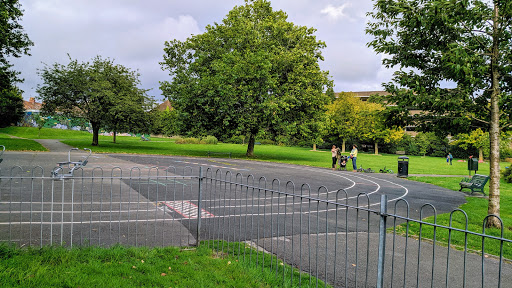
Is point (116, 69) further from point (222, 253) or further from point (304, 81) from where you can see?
point (222, 253)

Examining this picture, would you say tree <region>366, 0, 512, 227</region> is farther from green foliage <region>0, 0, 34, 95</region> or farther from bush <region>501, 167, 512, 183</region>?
green foliage <region>0, 0, 34, 95</region>

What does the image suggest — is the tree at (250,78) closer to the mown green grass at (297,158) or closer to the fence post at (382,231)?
the mown green grass at (297,158)

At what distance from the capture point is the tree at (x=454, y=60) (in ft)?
26.7

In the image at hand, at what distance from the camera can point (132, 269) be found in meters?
4.85

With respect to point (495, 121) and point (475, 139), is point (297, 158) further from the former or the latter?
point (495, 121)

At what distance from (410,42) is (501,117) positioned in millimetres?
3072

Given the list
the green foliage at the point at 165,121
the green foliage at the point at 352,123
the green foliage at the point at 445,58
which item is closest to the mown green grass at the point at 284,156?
the green foliage at the point at 165,121

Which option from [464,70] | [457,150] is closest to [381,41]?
[464,70]

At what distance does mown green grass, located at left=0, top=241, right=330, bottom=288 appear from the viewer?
4379 millimetres

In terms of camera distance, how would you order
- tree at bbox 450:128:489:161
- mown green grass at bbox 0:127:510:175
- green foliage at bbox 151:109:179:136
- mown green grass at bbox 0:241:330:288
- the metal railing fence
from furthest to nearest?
1. tree at bbox 450:128:489:161
2. green foliage at bbox 151:109:179:136
3. mown green grass at bbox 0:127:510:175
4. the metal railing fence
5. mown green grass at bbox 0:241:330:288

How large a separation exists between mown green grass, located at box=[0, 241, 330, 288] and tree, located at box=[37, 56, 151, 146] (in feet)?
104

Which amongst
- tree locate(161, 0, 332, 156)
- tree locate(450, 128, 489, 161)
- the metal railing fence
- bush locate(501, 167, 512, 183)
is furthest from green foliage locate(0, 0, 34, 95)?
tree locate(450, 128, 489, 161)

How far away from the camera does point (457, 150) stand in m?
60.4

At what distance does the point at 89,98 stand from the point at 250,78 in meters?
17.2
